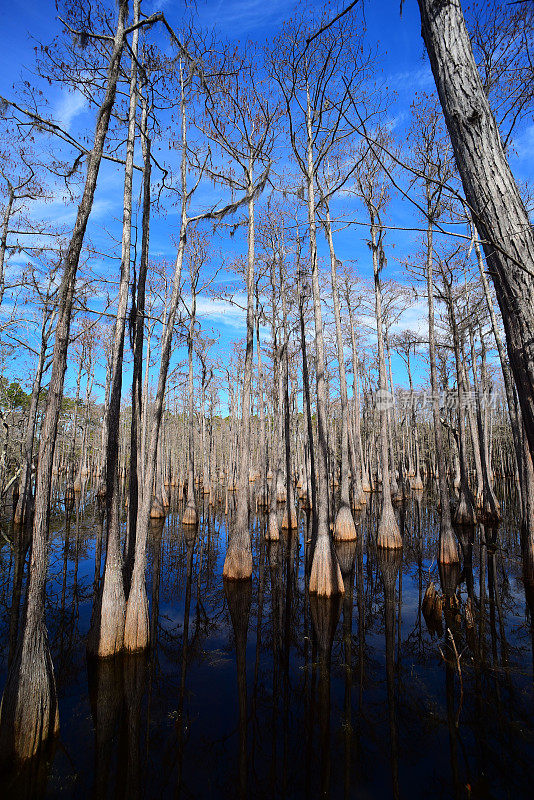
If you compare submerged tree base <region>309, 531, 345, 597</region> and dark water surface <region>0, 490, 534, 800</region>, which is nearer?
A: dark water surface <region>0, 490, 534, 800</region>

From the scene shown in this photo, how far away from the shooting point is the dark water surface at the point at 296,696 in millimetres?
3498

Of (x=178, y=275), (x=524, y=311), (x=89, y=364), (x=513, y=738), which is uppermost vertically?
(x=89, y=364)

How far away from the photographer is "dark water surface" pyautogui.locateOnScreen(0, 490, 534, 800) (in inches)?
138

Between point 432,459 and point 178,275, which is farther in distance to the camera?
point 432,459

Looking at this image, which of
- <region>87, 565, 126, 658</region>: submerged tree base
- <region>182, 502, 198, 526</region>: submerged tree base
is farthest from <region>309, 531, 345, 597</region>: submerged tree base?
<region>182, 502, 198, 526</region>: submerged tree base

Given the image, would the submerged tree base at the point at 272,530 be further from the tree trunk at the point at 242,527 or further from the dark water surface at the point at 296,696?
the tree trunk at the point at 242,527

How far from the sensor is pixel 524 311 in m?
2.01

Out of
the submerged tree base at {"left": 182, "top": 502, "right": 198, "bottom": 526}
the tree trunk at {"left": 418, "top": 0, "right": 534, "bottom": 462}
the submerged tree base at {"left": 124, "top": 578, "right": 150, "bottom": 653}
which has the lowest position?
the submerged tree base at {"left": 124, "top": 578, "right": 150, "bottom": 653}

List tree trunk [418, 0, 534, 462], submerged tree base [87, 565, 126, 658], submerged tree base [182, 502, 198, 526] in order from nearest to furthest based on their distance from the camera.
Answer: tree trunk [418, 0, 534, 462] < submerged tree base [87, 565, 126, 658] < submerged tree base [182, 502, 198, 526]

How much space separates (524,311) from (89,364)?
2735cm

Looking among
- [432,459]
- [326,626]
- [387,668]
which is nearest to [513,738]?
[387,668]

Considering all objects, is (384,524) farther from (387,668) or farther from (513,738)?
(513,738)

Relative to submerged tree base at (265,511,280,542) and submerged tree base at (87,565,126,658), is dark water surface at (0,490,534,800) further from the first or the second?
submerged tree base at (265,511,280,542)

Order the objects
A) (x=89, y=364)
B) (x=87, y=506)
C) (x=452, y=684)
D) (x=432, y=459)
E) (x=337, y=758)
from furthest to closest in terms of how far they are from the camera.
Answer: (x=432, y=459) → (x=89, y=364) → (x=87, y=506) → (x=452, y=684) → (x=337, y=758)
